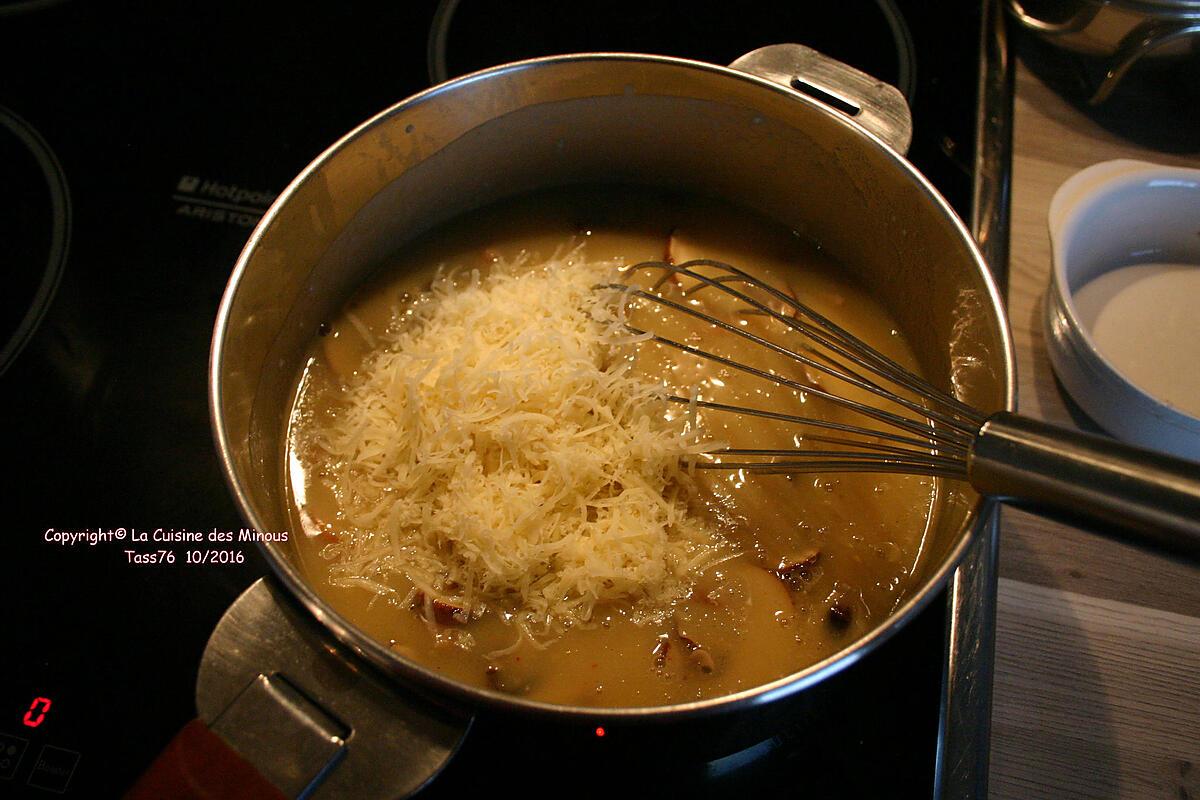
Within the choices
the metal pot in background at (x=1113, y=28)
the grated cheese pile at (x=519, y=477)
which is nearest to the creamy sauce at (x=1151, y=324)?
the metal pot in background at (x=1113, y=28)

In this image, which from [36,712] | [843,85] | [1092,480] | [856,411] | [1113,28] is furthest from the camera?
[1113,28]

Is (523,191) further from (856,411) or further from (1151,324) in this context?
(1151,324)

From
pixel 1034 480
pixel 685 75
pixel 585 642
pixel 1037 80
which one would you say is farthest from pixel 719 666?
pixel 1037 80

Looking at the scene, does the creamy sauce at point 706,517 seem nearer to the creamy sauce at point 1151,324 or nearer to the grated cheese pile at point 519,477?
the grated cheese pile at point 519,477

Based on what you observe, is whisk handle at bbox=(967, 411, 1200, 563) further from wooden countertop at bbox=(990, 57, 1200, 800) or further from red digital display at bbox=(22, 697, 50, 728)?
red digital display at bbox=(22, 697, 50, 728)

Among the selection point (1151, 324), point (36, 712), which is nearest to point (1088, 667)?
point (1151, 324)

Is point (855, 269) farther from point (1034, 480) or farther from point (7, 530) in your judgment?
point (7, 530)
